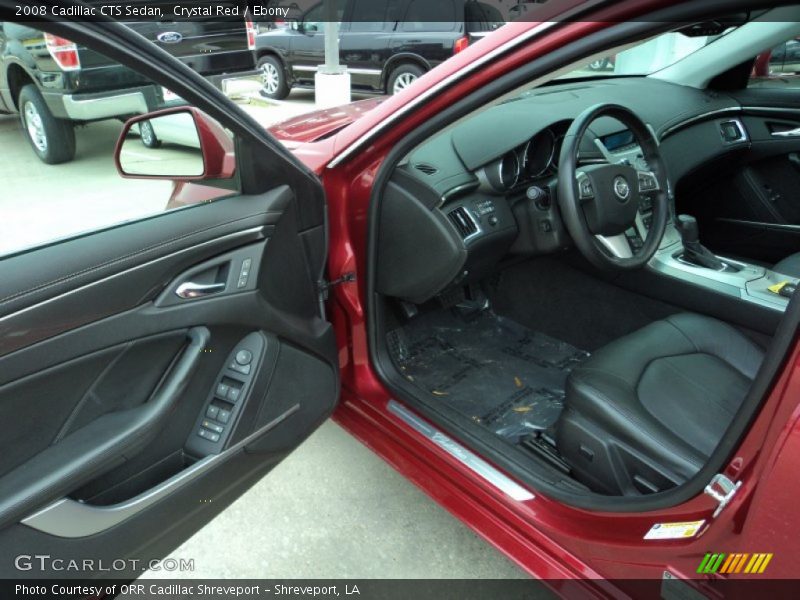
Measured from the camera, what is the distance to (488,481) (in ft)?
4.81

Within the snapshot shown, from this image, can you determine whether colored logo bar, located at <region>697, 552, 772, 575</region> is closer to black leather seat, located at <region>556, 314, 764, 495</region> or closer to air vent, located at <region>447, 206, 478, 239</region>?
black leather seat, located at <region>556, 314, 764, 495</region>

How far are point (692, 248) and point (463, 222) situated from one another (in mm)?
1016

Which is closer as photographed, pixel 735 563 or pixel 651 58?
pixel 735 563

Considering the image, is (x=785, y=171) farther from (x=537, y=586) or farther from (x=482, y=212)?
(x=537, y=586)

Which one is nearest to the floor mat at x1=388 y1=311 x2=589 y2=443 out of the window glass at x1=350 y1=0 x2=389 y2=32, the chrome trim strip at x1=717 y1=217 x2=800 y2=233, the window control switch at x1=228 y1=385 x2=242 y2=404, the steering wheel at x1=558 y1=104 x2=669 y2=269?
the steering wheel at x1=558 y1=104 x2=669 y2=269

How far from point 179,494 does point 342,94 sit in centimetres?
664

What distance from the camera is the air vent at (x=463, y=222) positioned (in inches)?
78.4

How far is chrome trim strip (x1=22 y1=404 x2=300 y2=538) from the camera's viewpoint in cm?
106

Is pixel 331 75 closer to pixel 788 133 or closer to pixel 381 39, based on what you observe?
pixel 381 39

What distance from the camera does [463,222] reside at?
6.62ft

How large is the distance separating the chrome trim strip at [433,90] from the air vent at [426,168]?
0.29m

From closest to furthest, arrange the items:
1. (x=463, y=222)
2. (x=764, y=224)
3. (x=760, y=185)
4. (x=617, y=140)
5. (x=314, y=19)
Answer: (x=463, y=222) < (x=617, y=140) < (x=764, y=224) < (x=760, y=185) < (x=314, y=19)

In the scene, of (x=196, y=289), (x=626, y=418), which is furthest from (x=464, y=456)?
(x=196, y=289)

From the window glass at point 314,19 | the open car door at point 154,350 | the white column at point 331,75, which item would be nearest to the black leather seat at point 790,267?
the open car door at point 154,350
